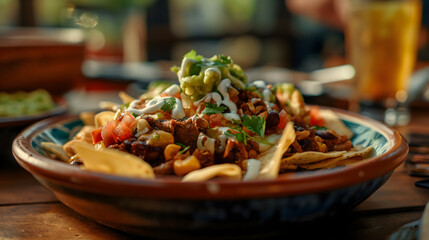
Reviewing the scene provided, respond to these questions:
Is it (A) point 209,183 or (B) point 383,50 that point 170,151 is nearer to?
(A) point 209,183

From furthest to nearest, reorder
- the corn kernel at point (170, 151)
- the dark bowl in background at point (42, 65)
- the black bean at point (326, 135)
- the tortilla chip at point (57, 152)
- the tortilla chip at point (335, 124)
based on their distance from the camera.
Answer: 1. the dark bowl in background at point (42, 65)
2. the tortilla chip at point (335, 124)
3. the black bean at point (326, 135)
4. the tortilla chip at point (57, 152)
5. the corn kernel at point (170, 151)

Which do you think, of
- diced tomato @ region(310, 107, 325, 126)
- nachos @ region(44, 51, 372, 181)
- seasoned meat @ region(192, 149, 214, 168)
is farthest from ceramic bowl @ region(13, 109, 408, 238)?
diced tomato @ region(310, 107, 325, 126)

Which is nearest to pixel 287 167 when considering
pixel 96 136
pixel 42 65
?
pixel 96 136

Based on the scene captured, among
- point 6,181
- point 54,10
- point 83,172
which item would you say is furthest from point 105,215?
point 54,10

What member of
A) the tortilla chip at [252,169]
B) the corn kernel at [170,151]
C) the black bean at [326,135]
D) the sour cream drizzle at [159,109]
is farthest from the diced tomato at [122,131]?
the black bean at [326,135]

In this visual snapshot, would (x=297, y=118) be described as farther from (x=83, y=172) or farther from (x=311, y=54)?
(x=311, y=54)

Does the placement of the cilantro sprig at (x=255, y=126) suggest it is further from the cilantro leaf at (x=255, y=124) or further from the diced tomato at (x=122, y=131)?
the diced tomato at (x=122, y=131)
